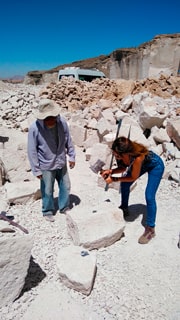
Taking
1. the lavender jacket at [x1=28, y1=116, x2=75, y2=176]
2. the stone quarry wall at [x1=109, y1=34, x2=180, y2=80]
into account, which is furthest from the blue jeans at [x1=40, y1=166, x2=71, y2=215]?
the stone quarry wall at [x1=109, y1=34, x2=180, y2=80]

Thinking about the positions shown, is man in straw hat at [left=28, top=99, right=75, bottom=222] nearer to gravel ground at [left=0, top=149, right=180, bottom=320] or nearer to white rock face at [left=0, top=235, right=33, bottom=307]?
gravel ground at [left=0, top=149, right=180, bottom=320]

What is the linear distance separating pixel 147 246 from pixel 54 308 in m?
1.46

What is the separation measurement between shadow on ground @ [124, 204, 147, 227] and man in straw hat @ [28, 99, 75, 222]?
1.08m

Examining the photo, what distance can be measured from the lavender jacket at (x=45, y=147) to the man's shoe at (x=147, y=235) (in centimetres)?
148

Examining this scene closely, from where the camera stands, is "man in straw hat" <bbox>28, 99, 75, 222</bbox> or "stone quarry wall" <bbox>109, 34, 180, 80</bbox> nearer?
"man in straw hat" <bbox>28, 99, 75, 222</bbox>

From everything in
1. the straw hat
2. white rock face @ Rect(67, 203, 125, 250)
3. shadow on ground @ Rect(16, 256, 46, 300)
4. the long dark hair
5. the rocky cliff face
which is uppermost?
the rocky cliff face

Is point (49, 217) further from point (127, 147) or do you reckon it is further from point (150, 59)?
point (150, 59)

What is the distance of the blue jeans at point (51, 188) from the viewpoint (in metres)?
4.08

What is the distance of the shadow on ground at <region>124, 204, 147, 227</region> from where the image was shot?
434 cm

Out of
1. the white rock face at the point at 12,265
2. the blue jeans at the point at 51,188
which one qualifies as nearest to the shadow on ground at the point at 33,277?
the white rock face at the point at 12,265

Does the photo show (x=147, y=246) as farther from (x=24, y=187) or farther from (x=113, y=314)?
(x=24, y=187)

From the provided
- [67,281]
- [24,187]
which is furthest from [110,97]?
[67,281]

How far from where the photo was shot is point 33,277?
→ 10.1 ft

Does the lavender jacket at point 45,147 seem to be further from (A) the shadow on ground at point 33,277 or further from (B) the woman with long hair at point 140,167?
(A) the shadow on ground at point 33,277
